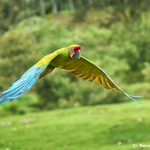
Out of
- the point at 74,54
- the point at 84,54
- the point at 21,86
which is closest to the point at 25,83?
the point at 21,86

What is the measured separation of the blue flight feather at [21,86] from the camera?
11.0 ft

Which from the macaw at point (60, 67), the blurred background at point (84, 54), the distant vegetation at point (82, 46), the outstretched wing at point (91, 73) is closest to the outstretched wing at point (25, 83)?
the macaw at point (60, 67)

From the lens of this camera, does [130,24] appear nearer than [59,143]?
No

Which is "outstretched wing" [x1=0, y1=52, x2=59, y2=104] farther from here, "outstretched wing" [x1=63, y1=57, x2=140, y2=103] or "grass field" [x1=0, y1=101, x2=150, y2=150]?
"grass field" [x1=0, y1=101, x2=150, y2=150]

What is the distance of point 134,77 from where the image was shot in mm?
33656

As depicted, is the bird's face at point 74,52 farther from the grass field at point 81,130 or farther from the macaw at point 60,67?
the grass field at point 81,130

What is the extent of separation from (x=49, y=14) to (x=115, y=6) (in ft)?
33.7

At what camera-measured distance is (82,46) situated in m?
33.8

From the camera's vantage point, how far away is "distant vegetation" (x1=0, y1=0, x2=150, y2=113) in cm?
2591

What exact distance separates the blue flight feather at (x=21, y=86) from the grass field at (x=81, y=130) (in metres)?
8.97

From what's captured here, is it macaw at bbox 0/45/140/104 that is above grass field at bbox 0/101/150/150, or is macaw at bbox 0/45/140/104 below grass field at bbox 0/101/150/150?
above

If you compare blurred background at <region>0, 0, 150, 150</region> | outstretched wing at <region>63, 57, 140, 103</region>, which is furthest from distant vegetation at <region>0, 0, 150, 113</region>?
outstretched wing at <region>63, 57, 140, 103</region>

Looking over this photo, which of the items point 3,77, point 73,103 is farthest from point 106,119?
point 3,77

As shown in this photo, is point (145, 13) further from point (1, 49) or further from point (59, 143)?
point (59, 143)
